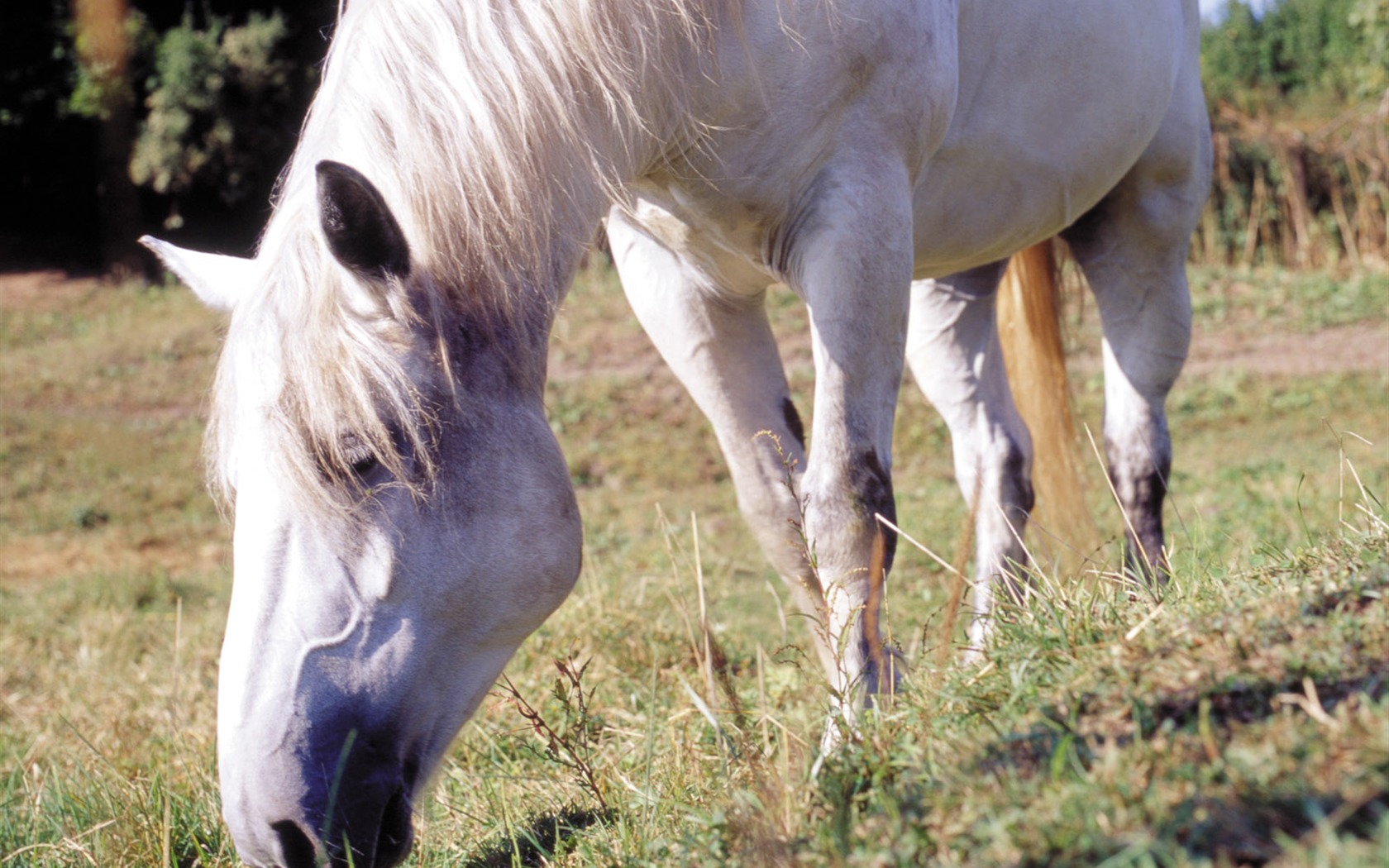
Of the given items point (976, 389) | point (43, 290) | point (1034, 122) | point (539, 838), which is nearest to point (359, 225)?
point (539, 838)

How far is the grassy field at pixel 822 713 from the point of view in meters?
1.14

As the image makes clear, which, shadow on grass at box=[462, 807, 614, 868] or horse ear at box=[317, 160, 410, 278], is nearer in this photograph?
Answer: horse ear at box=[317, 160, 410, 278]

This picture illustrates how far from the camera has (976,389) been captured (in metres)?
3.43

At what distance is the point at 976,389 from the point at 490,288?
1.99 metres

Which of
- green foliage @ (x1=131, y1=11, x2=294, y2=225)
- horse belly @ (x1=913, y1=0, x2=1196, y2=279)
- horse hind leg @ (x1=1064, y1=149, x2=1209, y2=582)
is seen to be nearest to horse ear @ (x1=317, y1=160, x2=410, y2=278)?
horse belly @ (x1=913, y1=0, x2=1196, y2=279)

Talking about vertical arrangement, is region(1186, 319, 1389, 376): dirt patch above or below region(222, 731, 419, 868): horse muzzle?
below

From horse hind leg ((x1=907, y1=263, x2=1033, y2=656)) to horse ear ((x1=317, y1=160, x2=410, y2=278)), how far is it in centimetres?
202

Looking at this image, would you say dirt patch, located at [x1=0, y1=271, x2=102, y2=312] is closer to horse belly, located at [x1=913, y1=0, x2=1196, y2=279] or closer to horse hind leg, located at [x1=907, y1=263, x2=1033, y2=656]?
horse hind leg, located at [x1=907, y1=263, x2=1033, y2=656]

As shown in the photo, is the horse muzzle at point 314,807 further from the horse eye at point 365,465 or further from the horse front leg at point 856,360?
the horse front leg at point 856,360

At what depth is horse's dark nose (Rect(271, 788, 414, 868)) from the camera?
165 cm

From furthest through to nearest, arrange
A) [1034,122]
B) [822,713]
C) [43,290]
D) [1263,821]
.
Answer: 1. [43,290]
2. [1034,122]
3. [822,713]
4. [1263,821]

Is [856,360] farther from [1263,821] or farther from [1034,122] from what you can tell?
[1263,821]

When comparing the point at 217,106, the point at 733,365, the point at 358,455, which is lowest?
the point at 733,365

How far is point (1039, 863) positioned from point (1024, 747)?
0.24 meters
